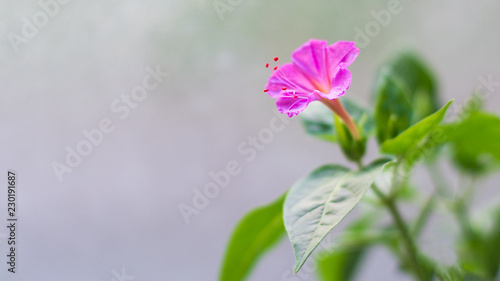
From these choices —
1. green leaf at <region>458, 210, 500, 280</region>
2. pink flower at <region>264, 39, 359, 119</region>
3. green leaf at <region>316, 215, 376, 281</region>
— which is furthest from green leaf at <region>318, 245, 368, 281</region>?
pink flower at <region>264, 39, 359, 119</region>

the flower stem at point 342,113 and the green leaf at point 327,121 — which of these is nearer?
the flower stem at point 342,113

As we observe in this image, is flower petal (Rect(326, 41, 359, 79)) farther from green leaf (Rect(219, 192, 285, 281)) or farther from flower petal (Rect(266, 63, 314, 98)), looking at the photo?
green leaf (Rect(219, 192, 285, 281))

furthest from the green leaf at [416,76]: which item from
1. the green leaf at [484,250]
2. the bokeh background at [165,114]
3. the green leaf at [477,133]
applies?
the green leaf at [484,250]

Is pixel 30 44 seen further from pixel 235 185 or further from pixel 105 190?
pixel 235 185

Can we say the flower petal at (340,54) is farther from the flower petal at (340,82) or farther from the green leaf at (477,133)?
the green leaf at (477,133)

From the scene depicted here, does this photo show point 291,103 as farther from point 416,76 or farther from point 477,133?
point 416,76
